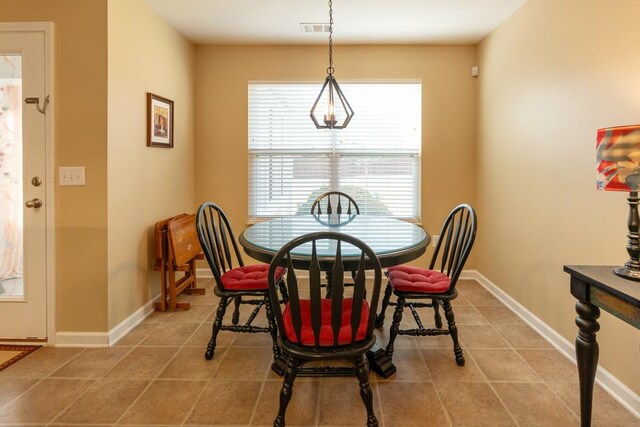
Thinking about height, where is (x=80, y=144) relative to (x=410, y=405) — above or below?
above

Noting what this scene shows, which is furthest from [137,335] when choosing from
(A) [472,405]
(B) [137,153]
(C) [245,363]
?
(A) [472,405]

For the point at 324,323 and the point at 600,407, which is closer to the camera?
the point at 324,323

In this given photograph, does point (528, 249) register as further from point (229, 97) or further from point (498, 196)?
point (229, 97)

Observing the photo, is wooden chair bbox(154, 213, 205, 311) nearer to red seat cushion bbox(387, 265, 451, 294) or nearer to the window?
the window

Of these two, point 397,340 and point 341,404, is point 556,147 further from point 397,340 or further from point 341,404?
point 341,404

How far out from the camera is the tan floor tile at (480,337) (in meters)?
2.44

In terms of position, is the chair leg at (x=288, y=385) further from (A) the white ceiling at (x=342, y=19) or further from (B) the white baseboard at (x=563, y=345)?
(A) the white ceiling at (x=342, y=19)

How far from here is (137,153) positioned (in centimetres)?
279

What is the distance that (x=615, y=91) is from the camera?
1.91 metres

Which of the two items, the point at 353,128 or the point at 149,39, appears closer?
the point at 149,39

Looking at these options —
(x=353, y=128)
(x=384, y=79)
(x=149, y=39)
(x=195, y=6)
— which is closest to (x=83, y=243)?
(x=149, y=39)

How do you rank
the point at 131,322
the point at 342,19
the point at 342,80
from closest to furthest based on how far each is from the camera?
the point at 131,322 → the point at 342,19 → the point at 342,80

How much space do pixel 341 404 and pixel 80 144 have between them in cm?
225

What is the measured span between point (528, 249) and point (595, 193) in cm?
86
